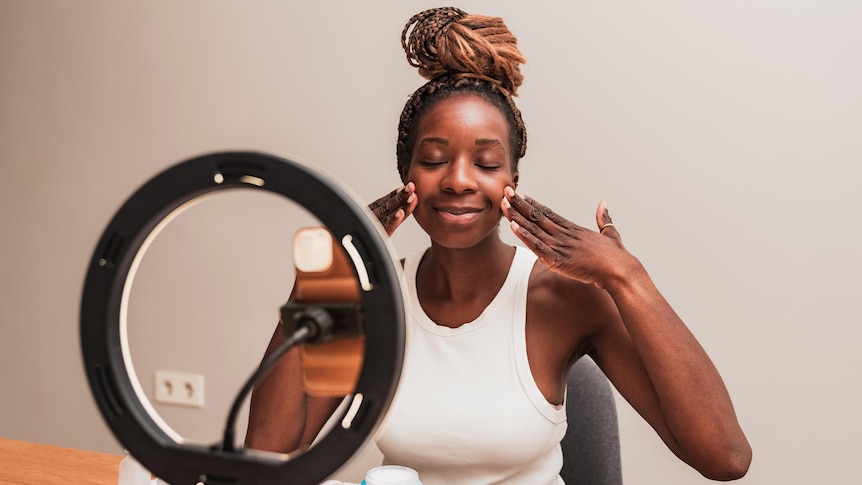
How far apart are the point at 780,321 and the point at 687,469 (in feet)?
1.38

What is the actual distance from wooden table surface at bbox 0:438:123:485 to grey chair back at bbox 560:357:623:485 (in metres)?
0.70

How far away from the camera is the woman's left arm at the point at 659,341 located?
97 cm

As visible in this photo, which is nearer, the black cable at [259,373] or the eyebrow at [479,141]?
the black cable at [259,373]

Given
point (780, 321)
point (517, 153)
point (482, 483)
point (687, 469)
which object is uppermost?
point (517, 153)

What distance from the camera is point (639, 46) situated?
1.73 metres

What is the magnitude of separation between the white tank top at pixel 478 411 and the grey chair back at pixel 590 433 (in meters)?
0.06

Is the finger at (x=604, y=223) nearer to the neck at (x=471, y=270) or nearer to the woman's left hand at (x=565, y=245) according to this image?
the woman's left hand at (x=565, y=245)

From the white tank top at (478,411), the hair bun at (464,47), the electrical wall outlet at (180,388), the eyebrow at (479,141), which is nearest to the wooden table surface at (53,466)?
the white tank top at (478,411)

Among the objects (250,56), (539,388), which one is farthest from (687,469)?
(250,56)

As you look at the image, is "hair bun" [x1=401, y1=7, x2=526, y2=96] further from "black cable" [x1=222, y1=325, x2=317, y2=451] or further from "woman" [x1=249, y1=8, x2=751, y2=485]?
"black cable" [x1=222, y1=325, x2=317, y2=451]

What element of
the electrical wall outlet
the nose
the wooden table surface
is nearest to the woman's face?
the nose

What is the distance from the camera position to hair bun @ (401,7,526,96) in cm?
110

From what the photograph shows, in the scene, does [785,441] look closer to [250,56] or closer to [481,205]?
[481,205]

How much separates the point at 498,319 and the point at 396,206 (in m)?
0.24
